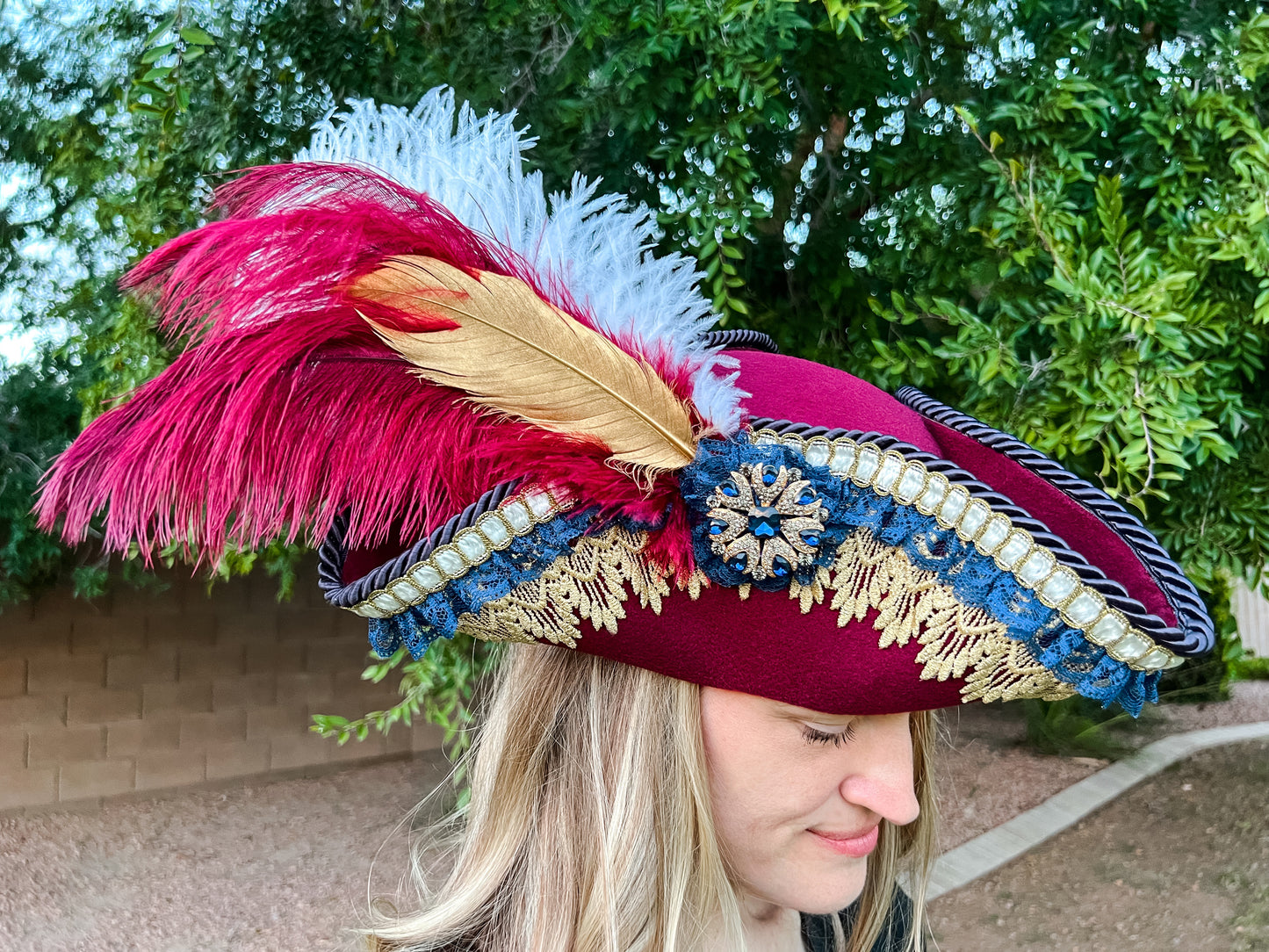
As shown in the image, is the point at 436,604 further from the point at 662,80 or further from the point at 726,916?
the point at 662,80

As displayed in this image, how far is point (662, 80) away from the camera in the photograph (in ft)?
7.51

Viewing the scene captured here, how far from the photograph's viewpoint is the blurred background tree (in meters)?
2.21

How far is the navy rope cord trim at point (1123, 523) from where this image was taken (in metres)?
0.95

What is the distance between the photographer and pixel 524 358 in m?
0.98

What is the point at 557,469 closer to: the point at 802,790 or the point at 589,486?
the point at 589,486

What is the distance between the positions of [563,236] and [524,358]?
0.15 meters

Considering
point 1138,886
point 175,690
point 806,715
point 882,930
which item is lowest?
point 1138,886

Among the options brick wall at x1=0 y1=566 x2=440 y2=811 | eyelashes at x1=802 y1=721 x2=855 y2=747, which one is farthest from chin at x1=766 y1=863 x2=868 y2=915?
brick wall at x1=0 y1=566 x2=440 y2=811

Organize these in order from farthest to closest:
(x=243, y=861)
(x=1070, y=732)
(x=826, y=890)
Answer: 1. (x=1070, y=732)
2. (x=243, y=861)
3. (x=826, y=890)

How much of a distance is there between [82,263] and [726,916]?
3156 millimetres

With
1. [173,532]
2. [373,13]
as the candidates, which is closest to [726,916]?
[173,532]

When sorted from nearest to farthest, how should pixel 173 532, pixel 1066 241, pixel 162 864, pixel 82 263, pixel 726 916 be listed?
pixel 173 532 → pixel 726 916 → pixel 1066 241 → pixel 82 263 → pixel 162 864

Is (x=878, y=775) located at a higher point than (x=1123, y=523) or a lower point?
lower

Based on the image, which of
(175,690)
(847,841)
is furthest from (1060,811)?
(847,841)
